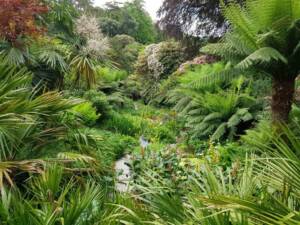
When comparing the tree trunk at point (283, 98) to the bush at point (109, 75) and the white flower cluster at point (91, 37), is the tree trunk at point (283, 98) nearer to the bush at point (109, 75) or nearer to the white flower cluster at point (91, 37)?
the white flower cluster at point (91, 37)

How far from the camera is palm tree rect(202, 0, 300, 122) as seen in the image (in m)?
4.93

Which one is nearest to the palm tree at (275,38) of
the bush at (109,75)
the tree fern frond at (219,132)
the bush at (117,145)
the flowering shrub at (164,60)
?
the tree fern frond at (219,132)

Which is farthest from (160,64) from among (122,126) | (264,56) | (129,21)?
(129,21)

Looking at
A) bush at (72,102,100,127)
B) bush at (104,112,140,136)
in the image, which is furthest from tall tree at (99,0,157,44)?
bush at (72,102,100,127)

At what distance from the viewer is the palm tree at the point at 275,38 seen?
4.93m

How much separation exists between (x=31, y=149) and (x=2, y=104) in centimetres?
64

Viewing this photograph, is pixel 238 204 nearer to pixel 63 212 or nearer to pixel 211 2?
pixel 63 212

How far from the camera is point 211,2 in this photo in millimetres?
12102

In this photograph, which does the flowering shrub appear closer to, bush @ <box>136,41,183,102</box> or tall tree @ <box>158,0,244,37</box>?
bush @ <box>136,41,183,102</box>

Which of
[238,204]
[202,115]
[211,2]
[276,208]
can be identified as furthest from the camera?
[211,2]

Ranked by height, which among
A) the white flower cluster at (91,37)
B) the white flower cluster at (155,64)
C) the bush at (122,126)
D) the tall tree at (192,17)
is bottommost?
the bush at (122,126)

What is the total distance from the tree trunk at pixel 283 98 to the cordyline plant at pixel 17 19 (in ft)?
13.6

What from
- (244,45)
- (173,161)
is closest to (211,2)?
(244,45)

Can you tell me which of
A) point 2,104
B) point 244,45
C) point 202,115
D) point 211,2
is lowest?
point 202,115
